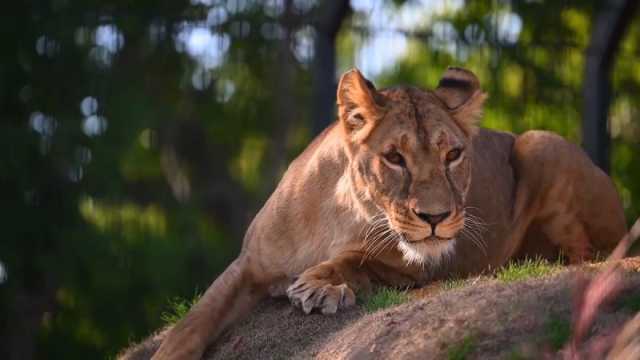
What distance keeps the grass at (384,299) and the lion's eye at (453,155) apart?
1.56 feet

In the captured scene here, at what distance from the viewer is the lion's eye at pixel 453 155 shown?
5664 millimetres

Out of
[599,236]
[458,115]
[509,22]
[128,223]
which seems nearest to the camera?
[458,115]

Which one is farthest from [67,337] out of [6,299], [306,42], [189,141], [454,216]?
[454,216]

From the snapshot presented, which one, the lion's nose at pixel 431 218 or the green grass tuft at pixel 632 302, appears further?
the lion's nose at pixel 431 218

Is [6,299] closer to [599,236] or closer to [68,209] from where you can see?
[68,209]

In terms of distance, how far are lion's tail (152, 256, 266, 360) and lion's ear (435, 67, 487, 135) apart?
0.92m

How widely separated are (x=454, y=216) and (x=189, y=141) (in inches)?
228

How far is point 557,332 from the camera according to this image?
426cm

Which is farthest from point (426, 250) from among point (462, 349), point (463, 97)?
point (462, 349)

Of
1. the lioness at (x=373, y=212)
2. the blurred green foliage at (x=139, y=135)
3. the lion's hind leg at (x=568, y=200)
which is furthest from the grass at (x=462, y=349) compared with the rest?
the blurred green foliage at (x=139, y=135)

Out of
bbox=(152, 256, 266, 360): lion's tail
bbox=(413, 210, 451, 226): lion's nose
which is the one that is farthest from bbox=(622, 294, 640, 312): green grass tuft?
bbox=(152, 256, 266, 360): lion's tail

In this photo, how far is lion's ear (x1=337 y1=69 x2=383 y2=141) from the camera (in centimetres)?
582

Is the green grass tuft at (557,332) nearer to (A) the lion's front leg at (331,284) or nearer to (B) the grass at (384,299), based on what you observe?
(B) the grass at (384,299)

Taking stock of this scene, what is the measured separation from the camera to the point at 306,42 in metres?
8.54
